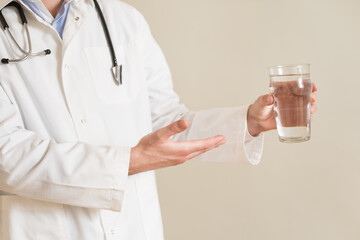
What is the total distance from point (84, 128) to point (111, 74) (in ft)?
0.64

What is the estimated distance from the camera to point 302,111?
3.99 ft

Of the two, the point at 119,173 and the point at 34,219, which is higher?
the point at 119,173

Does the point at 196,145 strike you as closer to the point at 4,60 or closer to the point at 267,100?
the point at 267,100

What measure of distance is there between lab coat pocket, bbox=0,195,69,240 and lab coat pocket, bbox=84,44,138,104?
0.35 m

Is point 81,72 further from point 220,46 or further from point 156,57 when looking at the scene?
point 220,46

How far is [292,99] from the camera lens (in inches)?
47.1

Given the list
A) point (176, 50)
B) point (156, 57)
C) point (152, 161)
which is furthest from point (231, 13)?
point (152, 161)

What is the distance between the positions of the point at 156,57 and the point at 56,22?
351mm

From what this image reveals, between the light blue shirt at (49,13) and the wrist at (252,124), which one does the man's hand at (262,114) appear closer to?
the wrist at (252,124)

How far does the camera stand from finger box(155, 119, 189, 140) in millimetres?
1033

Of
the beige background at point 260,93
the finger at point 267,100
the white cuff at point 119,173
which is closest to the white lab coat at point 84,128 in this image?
the white cuff at point 119,173

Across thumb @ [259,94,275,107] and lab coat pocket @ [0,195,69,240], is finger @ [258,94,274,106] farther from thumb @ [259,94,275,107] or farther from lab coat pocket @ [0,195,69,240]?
lab coat pocket @ [0,195,69,240]

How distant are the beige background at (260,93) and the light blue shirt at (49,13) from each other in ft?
3.71

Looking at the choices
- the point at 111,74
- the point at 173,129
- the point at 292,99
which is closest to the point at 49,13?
the point at 111,74
